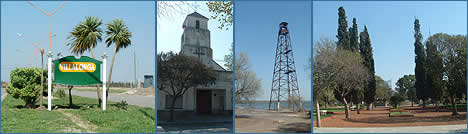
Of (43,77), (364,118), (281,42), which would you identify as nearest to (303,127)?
(281,42)

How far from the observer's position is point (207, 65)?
5270 mm

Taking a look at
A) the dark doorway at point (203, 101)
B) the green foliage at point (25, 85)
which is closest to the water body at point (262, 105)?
the dark doorway at point (203, 101)

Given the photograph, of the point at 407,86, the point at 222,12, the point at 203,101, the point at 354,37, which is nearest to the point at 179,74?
the point at 203,101

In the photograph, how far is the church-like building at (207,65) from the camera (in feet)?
17.1

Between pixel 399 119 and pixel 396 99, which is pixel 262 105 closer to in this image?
pixel 399 119

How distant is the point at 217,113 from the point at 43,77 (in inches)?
211

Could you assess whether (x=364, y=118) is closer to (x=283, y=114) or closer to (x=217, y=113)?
(x=283, y=114)

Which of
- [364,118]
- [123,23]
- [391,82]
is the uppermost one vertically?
[123,23]

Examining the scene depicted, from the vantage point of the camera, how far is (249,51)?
559 centimetres

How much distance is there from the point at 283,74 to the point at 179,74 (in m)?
2.17

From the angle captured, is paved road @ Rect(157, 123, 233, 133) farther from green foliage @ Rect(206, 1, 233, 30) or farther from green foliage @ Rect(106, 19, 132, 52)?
green foliage @ Rect(106, 19, 132, 52)

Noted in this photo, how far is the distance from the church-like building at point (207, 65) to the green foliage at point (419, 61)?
5.77 metres

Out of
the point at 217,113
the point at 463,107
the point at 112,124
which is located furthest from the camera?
the point at 463,107

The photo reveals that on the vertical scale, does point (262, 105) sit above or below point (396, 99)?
above
